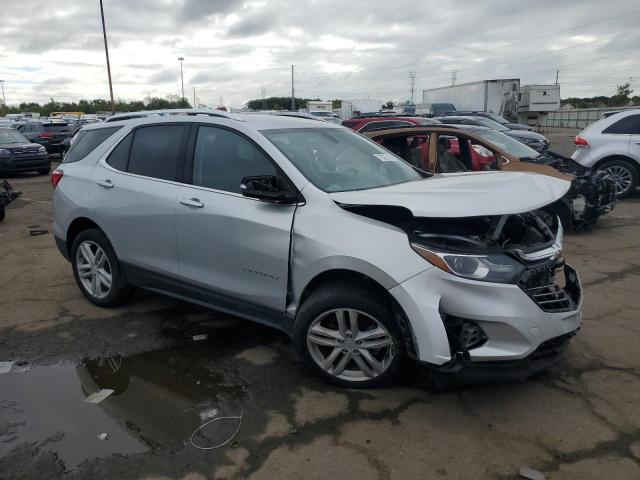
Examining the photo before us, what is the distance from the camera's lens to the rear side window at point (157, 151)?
14.2ft

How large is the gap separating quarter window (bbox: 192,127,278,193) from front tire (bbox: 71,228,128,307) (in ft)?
4.30

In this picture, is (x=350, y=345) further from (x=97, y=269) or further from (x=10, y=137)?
(x=10, y=137)

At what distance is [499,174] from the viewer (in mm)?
4023

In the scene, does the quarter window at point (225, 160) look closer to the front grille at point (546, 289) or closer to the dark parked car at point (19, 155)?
the front grille at point (546, 289)

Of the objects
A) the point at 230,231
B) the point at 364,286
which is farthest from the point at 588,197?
the point at 230,231

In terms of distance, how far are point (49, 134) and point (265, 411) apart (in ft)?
77.1

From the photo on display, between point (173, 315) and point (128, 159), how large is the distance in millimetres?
1453

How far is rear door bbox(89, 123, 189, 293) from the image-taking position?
426 cm

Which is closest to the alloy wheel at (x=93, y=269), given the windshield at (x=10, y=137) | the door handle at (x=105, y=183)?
the door handle at (x=105, y=183)

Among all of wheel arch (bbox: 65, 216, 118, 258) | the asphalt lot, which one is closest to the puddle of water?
the asphalt lot

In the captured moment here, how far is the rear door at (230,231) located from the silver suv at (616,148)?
868 cm

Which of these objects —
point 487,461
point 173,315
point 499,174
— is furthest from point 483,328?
point 173,315

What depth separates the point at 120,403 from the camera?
3420 millimetres

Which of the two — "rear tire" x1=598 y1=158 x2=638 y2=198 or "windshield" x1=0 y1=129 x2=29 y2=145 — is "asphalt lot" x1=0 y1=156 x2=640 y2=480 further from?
"windshield" x1=0 y1=129 x2=29 y2=145
